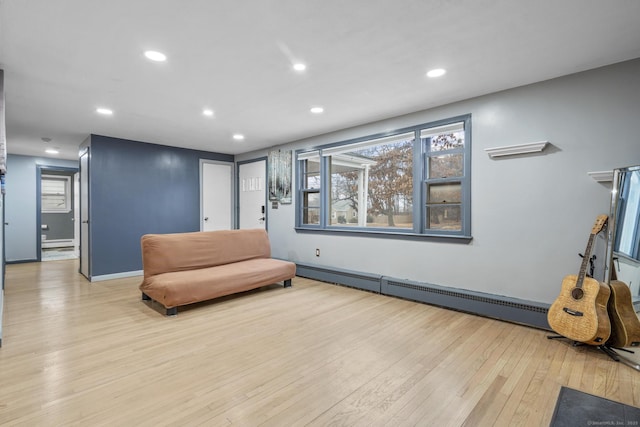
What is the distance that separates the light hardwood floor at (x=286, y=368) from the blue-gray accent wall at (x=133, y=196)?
66.4 inches

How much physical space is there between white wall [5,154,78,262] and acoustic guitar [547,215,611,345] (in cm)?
918

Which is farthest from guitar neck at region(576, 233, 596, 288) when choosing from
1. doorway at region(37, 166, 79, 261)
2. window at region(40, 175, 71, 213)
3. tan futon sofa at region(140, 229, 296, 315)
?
window at region(40, 175, 71, 213)

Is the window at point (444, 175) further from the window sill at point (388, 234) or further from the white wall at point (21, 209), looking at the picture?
the white wall at point (21, 209)

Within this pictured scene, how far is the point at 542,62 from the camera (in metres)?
2.60

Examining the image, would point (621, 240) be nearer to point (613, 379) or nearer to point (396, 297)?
point (613, 379)

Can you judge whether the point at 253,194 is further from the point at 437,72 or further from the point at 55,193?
the point at 55,193

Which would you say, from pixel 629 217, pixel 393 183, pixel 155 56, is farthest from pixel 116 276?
pixel 629 217

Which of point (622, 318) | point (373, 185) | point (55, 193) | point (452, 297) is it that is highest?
point (55, 193)

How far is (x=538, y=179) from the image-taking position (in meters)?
3.00

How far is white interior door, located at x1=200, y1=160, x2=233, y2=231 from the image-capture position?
6.37 m

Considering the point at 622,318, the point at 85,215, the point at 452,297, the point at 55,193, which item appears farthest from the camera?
the point at 55,193

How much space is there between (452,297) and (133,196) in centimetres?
532

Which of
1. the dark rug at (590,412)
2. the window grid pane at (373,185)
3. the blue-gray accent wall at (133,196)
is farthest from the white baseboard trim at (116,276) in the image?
the dark rug at (590,412)

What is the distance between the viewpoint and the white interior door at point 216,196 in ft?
20.9
